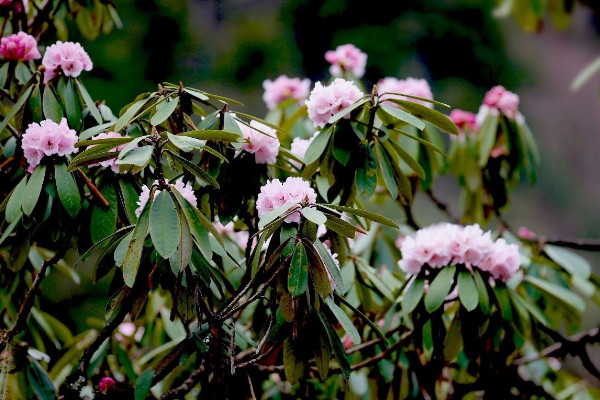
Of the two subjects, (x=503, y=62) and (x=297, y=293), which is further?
(x=503, y=62)

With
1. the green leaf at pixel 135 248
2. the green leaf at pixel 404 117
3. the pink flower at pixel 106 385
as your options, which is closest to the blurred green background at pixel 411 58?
the pink flower at pixel 106 385

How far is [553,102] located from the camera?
6.47 m

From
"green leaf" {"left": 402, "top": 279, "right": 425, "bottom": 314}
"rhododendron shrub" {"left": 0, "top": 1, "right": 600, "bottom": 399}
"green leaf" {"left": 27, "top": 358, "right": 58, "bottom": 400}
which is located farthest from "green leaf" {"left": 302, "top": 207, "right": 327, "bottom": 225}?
"green leaf" {"left": 27, "top": 358, "right": 58, "bottom": 400}

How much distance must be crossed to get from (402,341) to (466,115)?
114 cm

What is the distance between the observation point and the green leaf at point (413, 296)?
1.48m

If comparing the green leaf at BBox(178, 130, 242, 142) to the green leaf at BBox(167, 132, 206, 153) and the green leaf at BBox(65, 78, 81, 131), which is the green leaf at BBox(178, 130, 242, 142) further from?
the green leaf at BBox(65, 78, 81, 131)

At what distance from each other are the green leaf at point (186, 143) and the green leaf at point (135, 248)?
11 cm

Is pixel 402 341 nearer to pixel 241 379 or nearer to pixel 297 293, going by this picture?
pixel 241 379

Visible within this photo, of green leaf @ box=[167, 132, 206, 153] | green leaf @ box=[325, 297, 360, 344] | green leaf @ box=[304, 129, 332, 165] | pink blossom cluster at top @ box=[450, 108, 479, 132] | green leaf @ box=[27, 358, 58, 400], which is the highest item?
green leaf @ box=[167, 132, 206, 153]

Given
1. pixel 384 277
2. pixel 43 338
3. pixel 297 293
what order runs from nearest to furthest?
pixel 297 293 → pixel 384 277 → pixel 43 338

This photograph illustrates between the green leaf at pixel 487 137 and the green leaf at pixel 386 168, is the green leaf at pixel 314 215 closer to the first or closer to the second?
the green leaf at pixel 386 168

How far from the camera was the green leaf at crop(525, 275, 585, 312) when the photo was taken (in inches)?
67.4

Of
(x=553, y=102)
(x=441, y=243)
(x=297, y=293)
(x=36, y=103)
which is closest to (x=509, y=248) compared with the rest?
(x=441, y=243)

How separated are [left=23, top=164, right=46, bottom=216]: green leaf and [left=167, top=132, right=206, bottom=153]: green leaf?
30 cm
